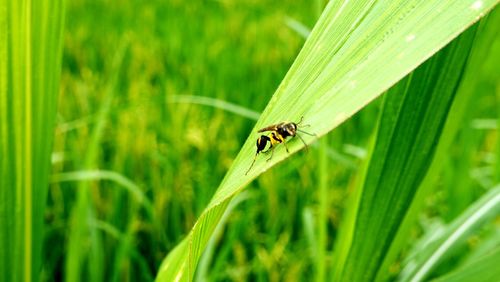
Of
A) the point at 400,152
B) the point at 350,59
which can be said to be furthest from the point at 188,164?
the point at 350,59

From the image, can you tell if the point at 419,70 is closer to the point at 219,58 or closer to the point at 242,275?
the point at 242,275

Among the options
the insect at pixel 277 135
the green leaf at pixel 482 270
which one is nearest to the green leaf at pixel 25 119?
the insect at pixel 277 135

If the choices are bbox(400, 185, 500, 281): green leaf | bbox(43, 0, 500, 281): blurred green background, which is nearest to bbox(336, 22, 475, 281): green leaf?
bbox(400, 185, 500, 281): green leaf

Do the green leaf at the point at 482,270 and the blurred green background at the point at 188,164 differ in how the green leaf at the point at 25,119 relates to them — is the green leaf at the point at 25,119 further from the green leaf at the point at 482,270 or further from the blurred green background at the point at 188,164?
the green leaf at the point at 482,270

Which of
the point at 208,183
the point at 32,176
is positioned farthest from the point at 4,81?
the point at 208,183

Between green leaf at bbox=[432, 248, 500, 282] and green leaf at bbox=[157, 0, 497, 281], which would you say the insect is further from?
green leaf at bbox=[432, 248, 500, 282]

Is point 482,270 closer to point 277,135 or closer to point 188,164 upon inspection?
point 277,135

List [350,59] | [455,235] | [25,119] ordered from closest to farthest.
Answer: [350,59] < [25,119] < [455,235]
